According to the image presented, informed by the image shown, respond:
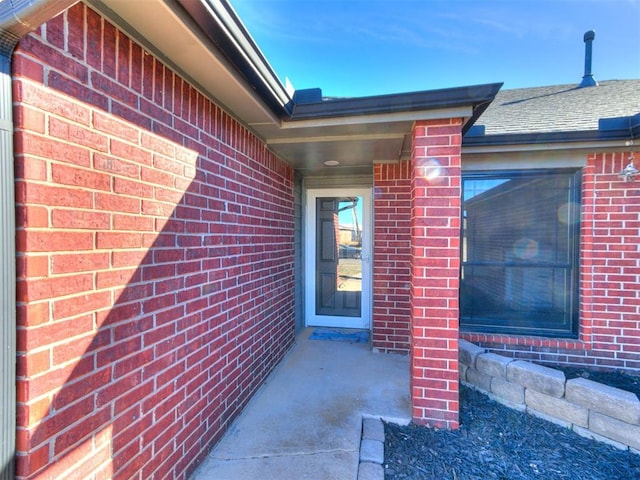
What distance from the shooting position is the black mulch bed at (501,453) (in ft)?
6.61

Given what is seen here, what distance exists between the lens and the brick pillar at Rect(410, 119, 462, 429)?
2.39 meters

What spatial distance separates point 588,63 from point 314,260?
578cm

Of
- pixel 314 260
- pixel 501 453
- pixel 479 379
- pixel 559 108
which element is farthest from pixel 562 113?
pixel 501 453

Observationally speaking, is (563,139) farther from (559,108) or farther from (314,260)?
(314,260)

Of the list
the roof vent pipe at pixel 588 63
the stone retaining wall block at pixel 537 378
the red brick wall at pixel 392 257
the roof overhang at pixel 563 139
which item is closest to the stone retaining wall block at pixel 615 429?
the stone retaining wall block at pixel 537 378

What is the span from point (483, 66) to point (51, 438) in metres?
6.42

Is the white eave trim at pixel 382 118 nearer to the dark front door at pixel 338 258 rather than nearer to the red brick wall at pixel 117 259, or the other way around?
the red brick wall at pixel 117 259

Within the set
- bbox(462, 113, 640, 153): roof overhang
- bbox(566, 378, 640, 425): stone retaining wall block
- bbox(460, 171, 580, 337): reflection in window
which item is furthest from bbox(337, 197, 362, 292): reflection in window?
bbox(566, 378, 640, 425): stone retaining wall block

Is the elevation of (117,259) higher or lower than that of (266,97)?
lower

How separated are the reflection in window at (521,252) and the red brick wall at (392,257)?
72 centimetres

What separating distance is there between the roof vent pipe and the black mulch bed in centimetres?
566

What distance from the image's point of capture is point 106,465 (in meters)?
1.37

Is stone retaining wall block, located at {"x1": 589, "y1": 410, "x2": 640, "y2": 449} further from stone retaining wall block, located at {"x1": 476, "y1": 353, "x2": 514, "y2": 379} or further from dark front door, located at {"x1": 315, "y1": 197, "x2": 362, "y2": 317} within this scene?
dark front door, located at {"x1": 315, "y1": 197, "x2": 362, "y2": 317}

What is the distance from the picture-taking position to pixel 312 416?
8.52 ft
